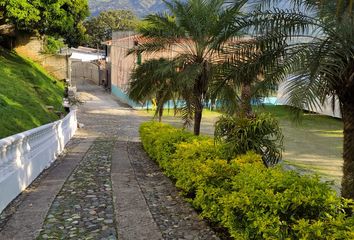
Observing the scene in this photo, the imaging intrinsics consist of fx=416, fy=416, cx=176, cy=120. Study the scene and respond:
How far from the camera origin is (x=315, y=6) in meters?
6.02

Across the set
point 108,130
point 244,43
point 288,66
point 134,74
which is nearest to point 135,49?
point 134,74

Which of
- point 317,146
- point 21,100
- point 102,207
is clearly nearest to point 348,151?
point 102,207

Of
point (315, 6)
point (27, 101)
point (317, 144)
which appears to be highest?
point (315, 6)

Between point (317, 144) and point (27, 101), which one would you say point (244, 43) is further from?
point (317, 144)

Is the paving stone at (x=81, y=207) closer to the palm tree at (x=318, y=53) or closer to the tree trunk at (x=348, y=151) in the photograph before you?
the palm tree at (x=318, y=53)

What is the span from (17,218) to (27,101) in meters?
12.2

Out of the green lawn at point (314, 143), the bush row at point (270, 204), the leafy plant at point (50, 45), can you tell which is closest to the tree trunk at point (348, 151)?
the bush row at point (270, 204)

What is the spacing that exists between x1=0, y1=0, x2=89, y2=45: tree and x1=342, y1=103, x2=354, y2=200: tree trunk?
17.9 meters

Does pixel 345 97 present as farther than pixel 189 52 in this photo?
No

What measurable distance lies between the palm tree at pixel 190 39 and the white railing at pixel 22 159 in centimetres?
375

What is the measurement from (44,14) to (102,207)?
57.8 ft

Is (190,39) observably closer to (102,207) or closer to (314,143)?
(102,207)

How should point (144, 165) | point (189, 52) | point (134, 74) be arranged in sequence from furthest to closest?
1. point (134, 74)
2. point (189, 52)
3. point (144, 165)

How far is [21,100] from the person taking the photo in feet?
53.2
